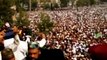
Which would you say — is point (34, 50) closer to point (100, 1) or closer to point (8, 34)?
point (8, 34)

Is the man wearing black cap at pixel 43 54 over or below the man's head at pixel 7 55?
below

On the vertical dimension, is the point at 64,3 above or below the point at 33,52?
below

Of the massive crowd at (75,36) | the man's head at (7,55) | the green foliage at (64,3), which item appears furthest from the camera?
the green foliage at (64,3)

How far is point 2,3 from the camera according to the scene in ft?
133

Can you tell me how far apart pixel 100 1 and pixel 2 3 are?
65.3 metres

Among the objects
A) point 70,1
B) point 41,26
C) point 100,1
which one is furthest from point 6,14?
point 100,1

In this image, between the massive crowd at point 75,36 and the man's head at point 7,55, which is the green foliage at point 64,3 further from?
the man's head at point 7,55

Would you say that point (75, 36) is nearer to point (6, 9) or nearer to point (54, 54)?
point (6, 9)

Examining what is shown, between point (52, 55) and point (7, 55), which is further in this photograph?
point (52, 55)

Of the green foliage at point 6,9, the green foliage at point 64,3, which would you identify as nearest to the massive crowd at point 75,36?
the green foliage at point 6,9

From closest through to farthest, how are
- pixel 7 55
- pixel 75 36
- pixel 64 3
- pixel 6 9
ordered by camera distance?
pixel 7 55 < pixel 75 36 < pixel 6 9 < pixel 64 3

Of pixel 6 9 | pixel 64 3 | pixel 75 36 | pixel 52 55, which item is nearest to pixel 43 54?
pixel 52 55

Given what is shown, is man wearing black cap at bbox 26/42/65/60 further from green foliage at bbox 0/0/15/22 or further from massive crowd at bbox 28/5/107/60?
green foliage at bbox 0/0/15/22

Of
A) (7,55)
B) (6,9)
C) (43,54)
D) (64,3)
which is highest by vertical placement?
(7,55)
